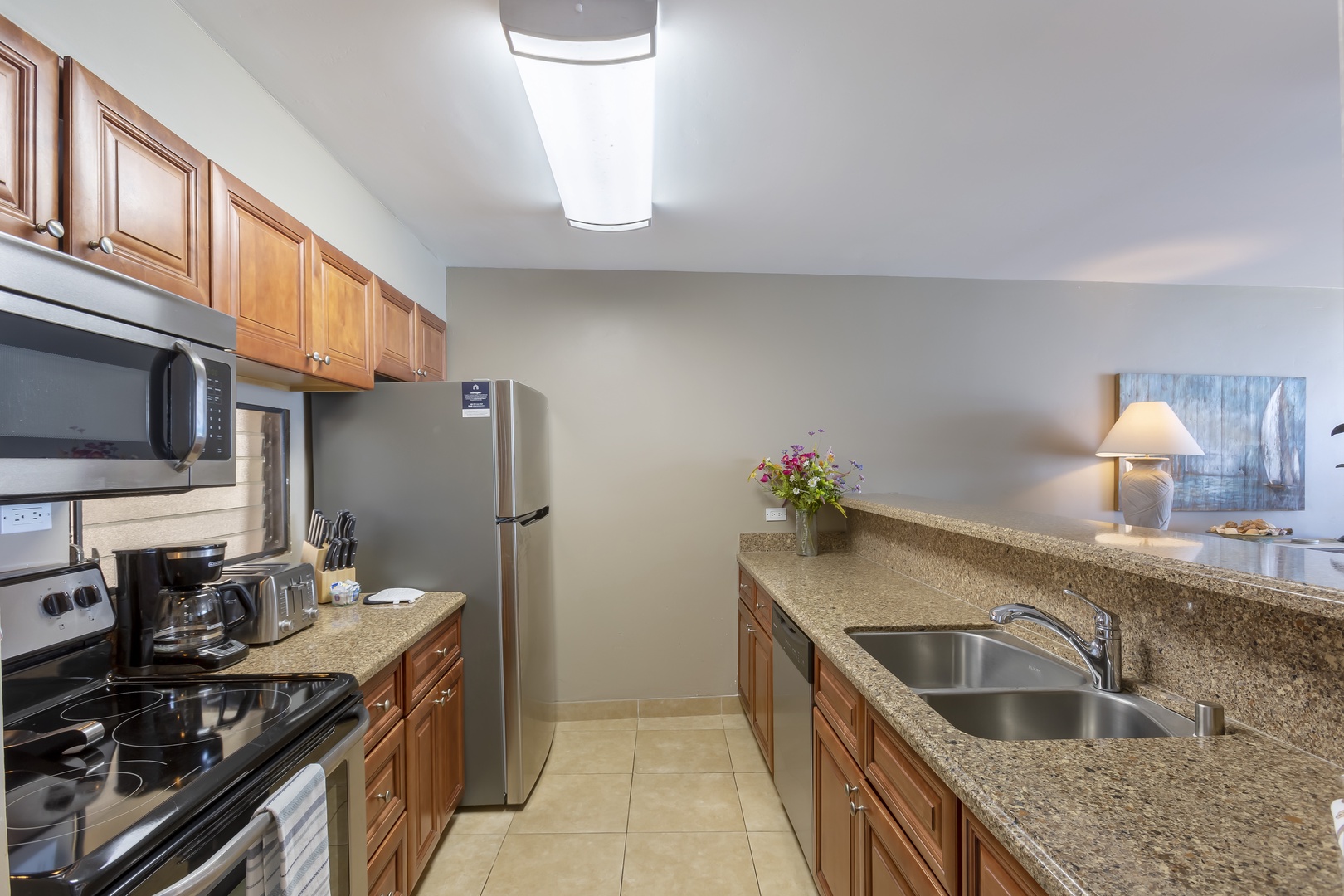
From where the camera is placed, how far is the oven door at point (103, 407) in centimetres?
89

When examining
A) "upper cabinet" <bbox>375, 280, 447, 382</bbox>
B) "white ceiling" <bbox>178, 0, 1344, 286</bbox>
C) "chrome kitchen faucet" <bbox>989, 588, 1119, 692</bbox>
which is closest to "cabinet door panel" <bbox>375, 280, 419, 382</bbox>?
"upper cabinet" <bbox>375, 280, 447, 382</bbox>

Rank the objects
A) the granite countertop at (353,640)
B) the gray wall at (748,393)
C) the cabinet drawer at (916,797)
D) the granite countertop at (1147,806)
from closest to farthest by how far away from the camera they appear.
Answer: the granite countertop at (1147,806) < the cabinet drawer at (916,797) < the granite countertop at (353,640) < the gray wall at (748,393)

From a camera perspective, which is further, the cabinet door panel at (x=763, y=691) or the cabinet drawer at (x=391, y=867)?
the cabinet door panel at (x=763, y=691)

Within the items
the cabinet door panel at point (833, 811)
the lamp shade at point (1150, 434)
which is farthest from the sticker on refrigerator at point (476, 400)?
the lamp shade at point (1150, 434)

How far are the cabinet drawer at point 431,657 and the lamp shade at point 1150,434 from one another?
131 inches

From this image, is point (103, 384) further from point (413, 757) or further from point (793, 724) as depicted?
point (793, 724)

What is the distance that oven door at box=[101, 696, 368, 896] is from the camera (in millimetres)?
875

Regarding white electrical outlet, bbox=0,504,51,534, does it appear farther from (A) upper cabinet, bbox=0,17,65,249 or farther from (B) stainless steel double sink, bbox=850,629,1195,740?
(B) stainless steel double sink, bbox=850,629,1195,740

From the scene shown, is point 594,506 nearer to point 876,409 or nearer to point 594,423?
point 594,423

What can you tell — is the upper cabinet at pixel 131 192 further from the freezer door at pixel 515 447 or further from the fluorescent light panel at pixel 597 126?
the freezer door at pixel 515 447

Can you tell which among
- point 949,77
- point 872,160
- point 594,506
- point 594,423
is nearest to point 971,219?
point 872,160

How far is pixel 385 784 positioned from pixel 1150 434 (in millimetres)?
3715

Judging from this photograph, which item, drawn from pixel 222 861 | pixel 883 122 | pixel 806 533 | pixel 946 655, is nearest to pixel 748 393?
pixel 806 533

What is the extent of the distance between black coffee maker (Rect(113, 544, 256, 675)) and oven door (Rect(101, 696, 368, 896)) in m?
0.44
